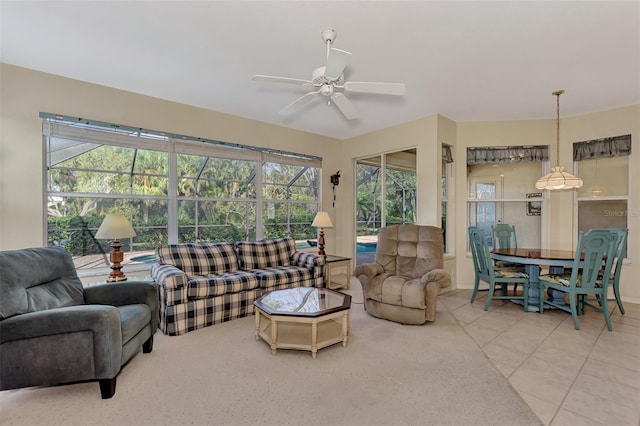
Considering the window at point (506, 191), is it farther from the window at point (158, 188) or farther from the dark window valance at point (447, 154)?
the window at point (158, 188)

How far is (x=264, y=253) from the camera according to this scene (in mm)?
4113

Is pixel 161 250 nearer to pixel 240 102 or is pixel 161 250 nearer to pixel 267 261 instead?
pixel 267 261

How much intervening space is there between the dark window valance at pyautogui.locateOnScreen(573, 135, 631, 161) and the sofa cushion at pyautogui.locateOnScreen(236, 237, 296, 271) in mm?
4542

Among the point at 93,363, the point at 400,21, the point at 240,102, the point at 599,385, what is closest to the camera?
the point at 93,363

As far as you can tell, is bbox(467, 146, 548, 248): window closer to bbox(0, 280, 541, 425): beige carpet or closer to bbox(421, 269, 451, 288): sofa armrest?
bbox(421, 269, 451, 288): sofa armrest

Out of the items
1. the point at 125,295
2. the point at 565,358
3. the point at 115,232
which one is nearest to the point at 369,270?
the point at 565,358

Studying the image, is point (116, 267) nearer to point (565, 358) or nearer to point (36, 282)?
point (36, 282)

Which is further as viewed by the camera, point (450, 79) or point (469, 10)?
point (450, 79)

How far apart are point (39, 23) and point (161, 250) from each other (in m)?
2.28

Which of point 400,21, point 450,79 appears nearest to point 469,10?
point 400,21

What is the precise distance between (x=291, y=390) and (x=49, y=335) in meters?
1.54

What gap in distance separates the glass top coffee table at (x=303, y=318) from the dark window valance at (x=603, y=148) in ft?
14.2

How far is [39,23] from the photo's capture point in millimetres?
2309

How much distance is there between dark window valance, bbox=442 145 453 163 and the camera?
460cm
